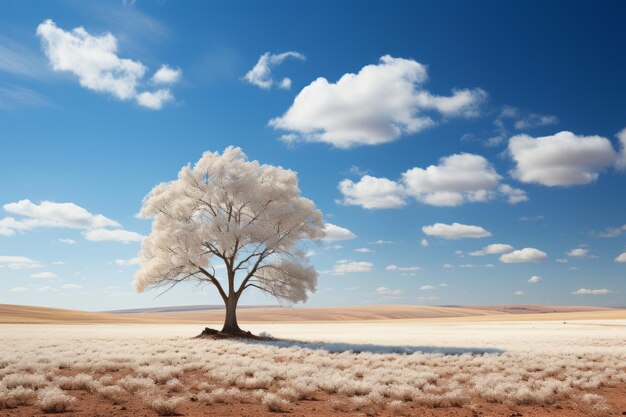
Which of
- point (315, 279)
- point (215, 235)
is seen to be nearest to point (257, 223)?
point (215, 235)

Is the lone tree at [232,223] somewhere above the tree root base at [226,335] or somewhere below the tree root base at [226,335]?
above

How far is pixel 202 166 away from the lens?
36.7m

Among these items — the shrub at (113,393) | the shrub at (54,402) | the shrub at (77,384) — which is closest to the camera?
the shrub at (54,402)

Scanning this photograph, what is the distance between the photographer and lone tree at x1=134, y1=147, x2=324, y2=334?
34688 mm

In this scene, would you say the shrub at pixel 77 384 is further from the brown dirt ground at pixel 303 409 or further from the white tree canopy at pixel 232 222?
→ the white tree canopy at pixel 232 222

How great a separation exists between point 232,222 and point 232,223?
35 cm

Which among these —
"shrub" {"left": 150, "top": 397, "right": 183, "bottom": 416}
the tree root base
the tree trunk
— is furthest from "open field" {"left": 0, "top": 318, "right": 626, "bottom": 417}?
the tree trunk

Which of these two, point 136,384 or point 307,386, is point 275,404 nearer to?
point 307,386

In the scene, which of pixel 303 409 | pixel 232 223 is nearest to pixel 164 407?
pixel 303 409

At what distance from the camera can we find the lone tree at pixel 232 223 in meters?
34.7

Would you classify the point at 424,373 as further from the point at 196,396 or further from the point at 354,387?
the point at 196,396

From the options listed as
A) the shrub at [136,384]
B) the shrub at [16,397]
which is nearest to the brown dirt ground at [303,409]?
the shrub at [16,397]

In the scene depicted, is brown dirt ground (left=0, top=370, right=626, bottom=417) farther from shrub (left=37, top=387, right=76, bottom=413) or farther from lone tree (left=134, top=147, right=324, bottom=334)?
lone tree (left=134, top=147, right=324, bottom=334)

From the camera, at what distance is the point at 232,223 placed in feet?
111
